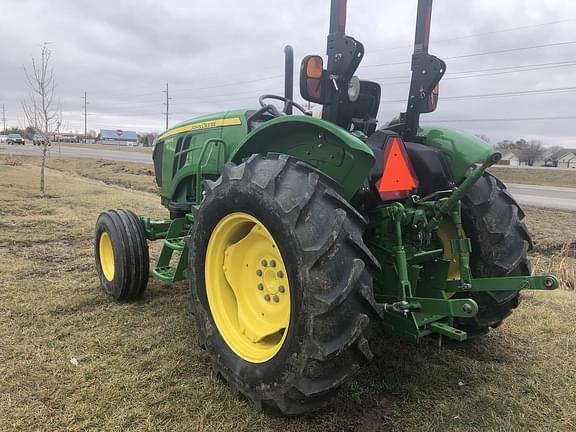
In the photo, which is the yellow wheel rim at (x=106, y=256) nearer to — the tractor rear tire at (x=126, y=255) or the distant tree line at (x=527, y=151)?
the tractor rear tire at (x=126, y=255)

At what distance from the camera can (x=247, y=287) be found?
9.43 ft

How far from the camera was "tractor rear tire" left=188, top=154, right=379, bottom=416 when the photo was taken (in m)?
2.17

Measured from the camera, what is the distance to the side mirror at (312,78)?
2.67 m

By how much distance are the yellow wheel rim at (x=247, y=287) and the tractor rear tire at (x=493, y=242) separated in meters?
1.43

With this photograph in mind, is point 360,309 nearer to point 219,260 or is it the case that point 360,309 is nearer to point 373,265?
point 373,265

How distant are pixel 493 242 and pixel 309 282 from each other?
1.59 meters

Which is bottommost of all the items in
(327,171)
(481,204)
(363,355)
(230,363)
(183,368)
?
(183,368)

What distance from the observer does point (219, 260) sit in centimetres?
294

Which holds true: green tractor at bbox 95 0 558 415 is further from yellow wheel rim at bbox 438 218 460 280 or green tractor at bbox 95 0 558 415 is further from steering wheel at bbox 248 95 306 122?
steering wheel at bbox 248 95 306 122

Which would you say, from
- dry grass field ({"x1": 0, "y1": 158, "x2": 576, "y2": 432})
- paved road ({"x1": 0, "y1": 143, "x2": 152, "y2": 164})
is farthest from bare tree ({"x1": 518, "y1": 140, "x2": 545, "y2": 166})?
dry grass field ({"x1": 0, "y1": 158, "x2": 576, "y2": 432})

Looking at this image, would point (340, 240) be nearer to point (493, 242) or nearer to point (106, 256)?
point (493, 242)

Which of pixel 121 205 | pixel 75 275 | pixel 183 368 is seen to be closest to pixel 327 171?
pixel 183 368

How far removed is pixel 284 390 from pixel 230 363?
0.51 metres

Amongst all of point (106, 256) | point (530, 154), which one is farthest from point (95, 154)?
point (530, 154)
